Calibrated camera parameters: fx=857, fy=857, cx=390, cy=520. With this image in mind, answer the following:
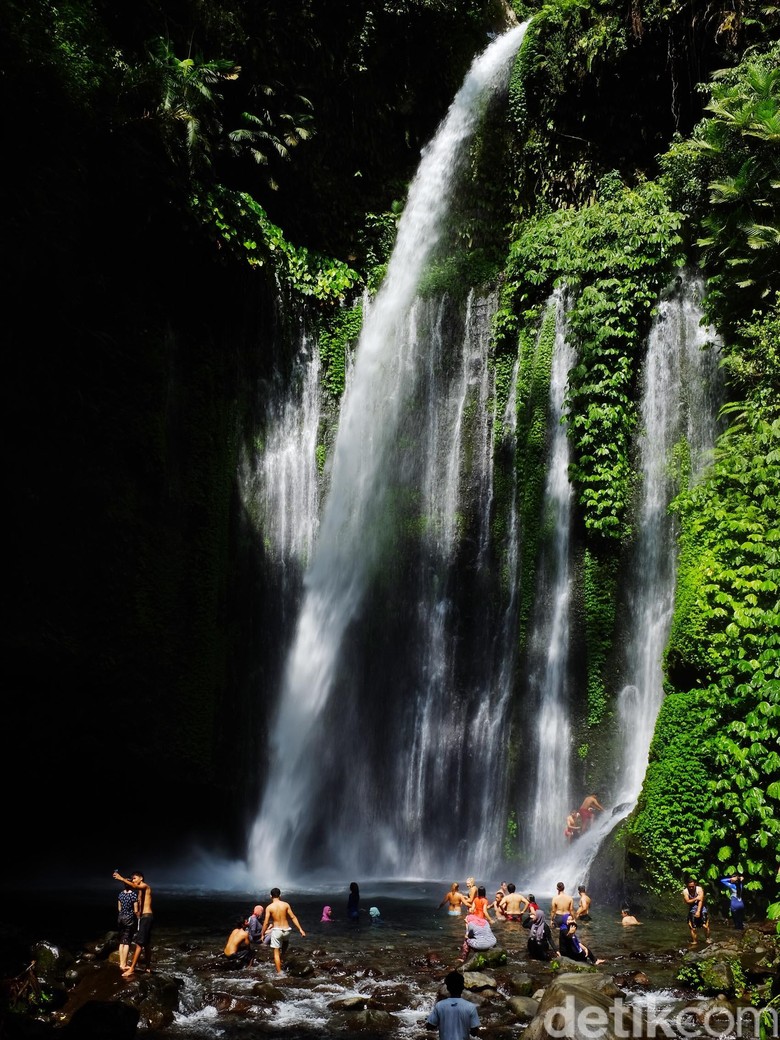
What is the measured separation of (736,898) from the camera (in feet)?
37.2

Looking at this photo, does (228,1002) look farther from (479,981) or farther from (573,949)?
(573,949)

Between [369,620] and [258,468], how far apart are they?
470cm

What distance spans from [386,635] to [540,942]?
9.63 m

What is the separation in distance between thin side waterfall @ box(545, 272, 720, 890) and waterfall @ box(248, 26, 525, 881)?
10.4 ft

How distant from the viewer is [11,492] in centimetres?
1606

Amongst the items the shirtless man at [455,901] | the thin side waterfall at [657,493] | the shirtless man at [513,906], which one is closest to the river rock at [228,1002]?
the shirtless man at [455,901]

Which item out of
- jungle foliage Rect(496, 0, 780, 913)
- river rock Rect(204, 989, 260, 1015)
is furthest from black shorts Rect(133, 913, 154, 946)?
jungle foliage Rect(496, 0, 780, 913)

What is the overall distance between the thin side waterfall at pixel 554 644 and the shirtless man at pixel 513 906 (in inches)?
108

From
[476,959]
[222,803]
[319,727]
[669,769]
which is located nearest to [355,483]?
[319,727]

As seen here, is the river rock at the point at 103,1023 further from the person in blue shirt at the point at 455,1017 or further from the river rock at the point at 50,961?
the person in blue shirt at the point at 455,1017

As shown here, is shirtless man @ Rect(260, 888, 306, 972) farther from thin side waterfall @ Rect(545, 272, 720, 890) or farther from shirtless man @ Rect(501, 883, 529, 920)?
thin side waterfall @ Rect(545, 272, 720, 890)

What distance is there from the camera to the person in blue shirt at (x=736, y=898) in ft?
36.9

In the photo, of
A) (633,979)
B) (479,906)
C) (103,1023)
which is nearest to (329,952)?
(479,906)

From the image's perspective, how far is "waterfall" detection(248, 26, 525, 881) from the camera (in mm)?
17938
